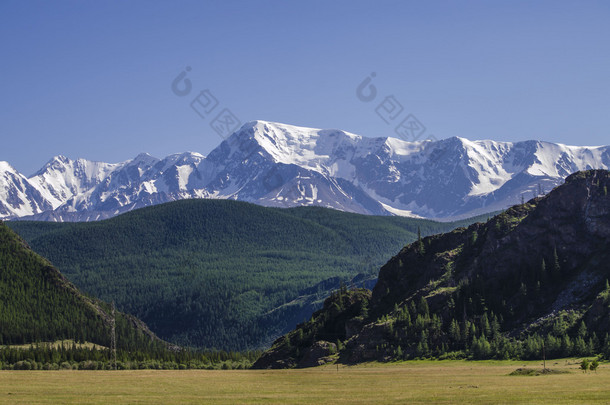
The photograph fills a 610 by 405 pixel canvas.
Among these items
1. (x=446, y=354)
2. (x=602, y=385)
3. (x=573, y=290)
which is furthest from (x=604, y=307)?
(x=602, y=385)

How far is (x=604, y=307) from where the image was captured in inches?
7057

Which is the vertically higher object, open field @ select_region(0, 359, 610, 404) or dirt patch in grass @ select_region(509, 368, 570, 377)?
open field @ select_region(0, 359, 610, 404)

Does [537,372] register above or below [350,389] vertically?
below

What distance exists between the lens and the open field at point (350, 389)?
95438 millimetres

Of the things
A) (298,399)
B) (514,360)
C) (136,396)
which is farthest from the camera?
(514,360)

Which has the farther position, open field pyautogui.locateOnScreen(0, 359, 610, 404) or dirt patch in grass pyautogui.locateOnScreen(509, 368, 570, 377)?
dirt patch in grass pyautogui.locateOnScreen(509, 368, 570, 377)

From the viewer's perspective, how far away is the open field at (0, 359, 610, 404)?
313 feet

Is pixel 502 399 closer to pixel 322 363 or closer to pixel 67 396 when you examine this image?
pixel 67 396

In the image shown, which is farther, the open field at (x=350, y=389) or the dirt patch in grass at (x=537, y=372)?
the dirt patch in grass at (x=537, y=372)

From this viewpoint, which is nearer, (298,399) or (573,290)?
(298,399)

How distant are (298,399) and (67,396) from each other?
29.7 m

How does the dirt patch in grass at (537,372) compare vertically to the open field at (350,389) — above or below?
below

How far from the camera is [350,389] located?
113688 mm

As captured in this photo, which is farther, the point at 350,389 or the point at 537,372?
the point at 537,372
